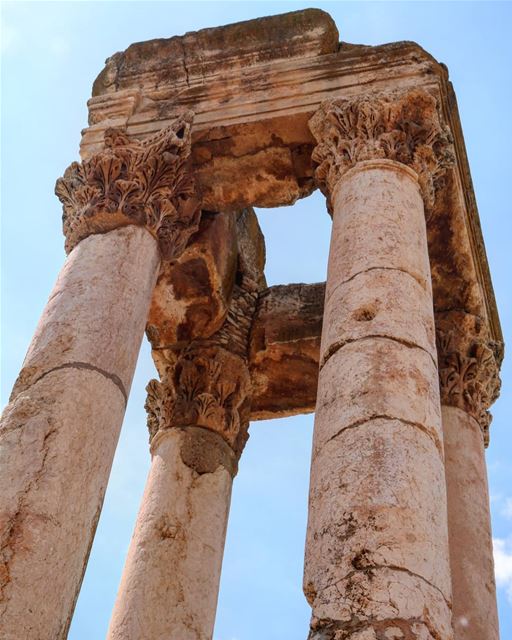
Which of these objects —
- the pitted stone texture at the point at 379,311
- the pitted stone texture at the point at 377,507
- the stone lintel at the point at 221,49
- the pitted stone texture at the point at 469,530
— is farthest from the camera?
the stone lintel at the point at 221,49

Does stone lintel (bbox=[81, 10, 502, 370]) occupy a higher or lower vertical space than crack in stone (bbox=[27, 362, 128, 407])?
higher

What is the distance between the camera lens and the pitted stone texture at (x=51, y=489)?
695cm

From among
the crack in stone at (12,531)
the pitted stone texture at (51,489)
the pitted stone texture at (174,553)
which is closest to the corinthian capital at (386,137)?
the pitted stone texture at (51,489)

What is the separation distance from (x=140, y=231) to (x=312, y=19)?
14.3ft

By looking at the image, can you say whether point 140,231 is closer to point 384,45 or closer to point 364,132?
point 364,132

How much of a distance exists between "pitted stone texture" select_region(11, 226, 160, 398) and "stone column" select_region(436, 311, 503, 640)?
4360 mm

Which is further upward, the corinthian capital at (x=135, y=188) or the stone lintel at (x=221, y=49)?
the stone lintel at (x=221, y=49)

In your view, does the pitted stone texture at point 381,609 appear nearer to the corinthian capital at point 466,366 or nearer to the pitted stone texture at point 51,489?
the pitted stone texture at point 51,489

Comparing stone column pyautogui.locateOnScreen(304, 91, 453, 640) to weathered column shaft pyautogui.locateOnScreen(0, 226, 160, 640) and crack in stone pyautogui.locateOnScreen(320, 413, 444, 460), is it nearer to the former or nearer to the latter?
crack in stone pyautogui.locateOnScreen(320, 413, 444, 460)

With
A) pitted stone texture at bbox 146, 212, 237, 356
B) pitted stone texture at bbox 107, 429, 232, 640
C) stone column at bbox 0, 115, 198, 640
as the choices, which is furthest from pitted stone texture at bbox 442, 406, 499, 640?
stone column at bbox 0, 115, 198, 640

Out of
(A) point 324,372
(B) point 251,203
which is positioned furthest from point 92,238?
(A) point 324,372

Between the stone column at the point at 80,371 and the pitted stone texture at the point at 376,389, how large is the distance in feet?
7.30

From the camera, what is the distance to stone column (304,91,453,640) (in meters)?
5.98

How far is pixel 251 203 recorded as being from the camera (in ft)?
40.6
